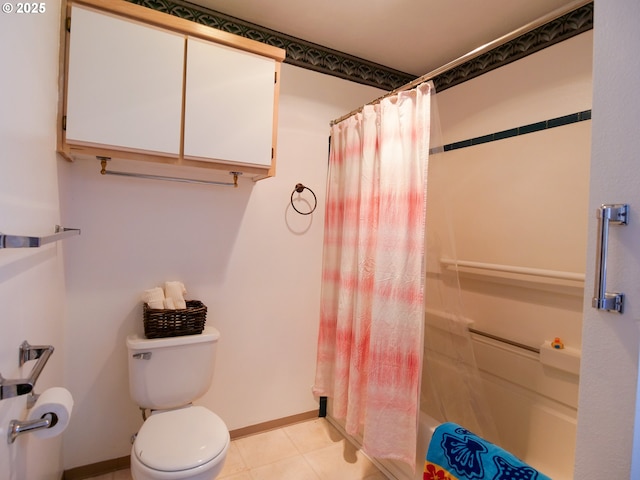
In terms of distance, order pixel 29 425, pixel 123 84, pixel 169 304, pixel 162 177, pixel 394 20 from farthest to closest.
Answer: pixel 394 20 → pixel 162 177 → pixel 169 304 → pixel 123 84 → pixel 29 425

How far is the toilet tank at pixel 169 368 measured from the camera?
169 centimetres

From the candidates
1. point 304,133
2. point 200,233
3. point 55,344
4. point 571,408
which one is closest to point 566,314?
point 571,408

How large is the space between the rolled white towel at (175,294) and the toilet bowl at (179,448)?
52cm

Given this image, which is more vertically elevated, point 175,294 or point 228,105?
point 228,105

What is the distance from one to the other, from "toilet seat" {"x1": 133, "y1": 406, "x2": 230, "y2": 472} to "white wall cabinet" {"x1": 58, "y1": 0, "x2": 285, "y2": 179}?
120 cm

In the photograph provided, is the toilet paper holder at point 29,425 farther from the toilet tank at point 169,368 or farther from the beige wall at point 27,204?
the toilet tank at point 169,368

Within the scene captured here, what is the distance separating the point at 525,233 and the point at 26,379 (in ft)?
7.23

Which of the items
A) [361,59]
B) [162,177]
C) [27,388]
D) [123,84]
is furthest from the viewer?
[361,59]

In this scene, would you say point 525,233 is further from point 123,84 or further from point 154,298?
point 123,84

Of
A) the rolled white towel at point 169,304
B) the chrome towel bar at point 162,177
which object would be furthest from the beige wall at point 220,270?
the rolled white towel at point 169,304

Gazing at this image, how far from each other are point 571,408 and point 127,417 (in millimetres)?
2304

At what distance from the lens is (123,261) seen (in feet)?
6.09

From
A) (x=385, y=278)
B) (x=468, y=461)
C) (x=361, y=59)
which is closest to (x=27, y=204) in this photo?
(x=385, y=278)

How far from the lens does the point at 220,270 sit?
211 centimetres
